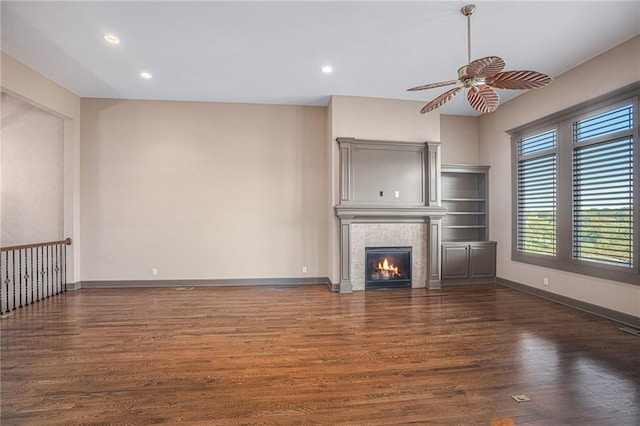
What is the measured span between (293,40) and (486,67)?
2.23 meters

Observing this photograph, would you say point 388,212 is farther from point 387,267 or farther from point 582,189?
point 582,189

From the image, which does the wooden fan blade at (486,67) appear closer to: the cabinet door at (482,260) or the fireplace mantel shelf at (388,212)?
the fireplace mantel shelf at (388,212)

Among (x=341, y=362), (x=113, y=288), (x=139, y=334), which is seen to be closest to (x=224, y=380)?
(x=341, y=362)

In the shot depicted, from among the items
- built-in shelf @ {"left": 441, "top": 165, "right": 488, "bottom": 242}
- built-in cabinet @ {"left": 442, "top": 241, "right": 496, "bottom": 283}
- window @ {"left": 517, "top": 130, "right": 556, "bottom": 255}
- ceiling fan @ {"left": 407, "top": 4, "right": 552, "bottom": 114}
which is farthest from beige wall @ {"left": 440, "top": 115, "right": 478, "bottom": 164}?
ceiling fan @ {"left": 407, "top": 4, "right": 552, "bottom": 114}

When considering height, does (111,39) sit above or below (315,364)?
above

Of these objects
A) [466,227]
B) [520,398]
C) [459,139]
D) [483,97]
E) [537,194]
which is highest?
[459,139]

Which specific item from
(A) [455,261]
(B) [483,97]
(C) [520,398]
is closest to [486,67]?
(B) [483,97]

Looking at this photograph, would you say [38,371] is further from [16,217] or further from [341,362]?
[16,217]

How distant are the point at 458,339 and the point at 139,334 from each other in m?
3.59

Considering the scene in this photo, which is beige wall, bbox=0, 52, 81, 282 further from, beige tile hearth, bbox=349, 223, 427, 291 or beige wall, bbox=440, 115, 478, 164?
beige wall, bbox=440, 115, 478, 164

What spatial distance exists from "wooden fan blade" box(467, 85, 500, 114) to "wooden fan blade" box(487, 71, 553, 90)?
0.11 m

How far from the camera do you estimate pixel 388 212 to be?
5188mm

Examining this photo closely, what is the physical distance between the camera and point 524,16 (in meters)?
3.12

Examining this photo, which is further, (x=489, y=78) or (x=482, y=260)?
(x=482, y=260)
